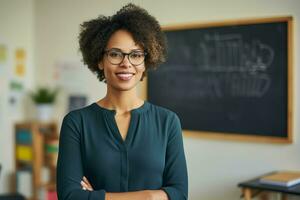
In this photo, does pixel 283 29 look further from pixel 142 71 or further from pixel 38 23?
pixel 38 23

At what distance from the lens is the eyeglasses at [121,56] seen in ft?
4.79

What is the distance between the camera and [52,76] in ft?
15.6

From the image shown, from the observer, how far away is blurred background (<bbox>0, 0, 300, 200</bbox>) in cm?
365

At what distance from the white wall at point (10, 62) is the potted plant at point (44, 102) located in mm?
284

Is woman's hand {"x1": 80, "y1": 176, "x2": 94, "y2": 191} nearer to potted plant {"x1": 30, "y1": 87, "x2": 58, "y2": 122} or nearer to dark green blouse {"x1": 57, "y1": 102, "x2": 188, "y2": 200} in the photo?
dark green blouse {"x1": 57, "y1": 102, "x2": 188, "y2": 200}

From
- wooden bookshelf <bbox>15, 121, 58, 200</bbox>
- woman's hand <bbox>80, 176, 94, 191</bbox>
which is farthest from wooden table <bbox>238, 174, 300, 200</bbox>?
wooden bookshelf <bbox>15, 121, 58, 200</bbox>

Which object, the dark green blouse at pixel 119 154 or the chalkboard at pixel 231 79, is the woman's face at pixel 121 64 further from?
the chalkboard at pixel 231 79

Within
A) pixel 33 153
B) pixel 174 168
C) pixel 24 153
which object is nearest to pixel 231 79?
pixel 174 168

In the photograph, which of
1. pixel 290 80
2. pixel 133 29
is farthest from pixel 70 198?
pixel 290 80

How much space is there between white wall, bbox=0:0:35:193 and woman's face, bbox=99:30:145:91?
343cm

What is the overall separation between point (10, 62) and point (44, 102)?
1.88ft

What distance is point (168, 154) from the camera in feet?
5.07

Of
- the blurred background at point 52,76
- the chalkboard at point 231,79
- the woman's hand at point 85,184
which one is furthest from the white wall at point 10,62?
the woman's hand at point 85,184

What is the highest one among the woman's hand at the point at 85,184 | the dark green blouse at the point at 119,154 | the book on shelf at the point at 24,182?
the dark green blouse at the point at 119,154
